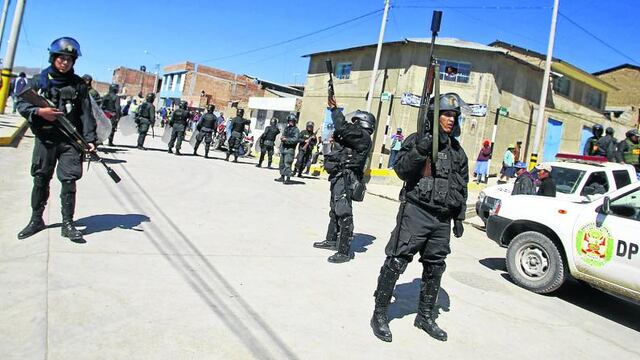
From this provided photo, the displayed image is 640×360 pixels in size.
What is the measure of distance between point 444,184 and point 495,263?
4.11 m

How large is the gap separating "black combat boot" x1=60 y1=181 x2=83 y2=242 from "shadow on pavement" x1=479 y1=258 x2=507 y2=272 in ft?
17.7

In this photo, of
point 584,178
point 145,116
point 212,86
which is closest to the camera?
point 584,178

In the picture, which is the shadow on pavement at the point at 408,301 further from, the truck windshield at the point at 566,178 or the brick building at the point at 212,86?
the brick building at the point at 212,86

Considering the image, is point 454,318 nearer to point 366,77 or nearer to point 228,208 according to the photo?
point 228,208

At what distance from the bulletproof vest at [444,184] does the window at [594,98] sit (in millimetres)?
29610

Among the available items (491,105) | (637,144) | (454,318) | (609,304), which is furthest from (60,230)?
(491,105)

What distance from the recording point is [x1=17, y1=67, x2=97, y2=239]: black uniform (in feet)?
15.2

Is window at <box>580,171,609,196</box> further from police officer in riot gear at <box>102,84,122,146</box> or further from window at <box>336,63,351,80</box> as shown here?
window at <box>336,63,351,80</box>

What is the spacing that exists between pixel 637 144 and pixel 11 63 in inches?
686

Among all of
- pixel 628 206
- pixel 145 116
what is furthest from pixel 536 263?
pixel 145 116

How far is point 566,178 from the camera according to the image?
31.3 feet

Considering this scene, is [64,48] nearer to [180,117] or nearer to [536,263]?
[536,263]

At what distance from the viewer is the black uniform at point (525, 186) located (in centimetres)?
961

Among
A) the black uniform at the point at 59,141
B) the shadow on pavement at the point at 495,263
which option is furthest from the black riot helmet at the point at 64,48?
the shadow on pavement at the point at 495,263
